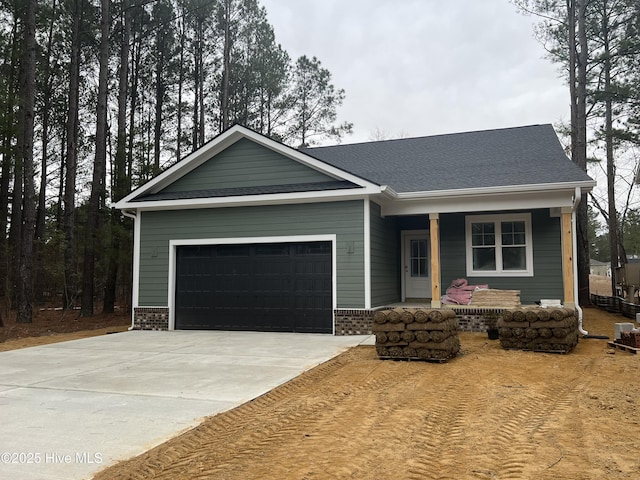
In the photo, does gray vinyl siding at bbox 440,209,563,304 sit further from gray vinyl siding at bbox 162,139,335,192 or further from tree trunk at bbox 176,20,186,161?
tree trunk at bbox 176,20,186,161

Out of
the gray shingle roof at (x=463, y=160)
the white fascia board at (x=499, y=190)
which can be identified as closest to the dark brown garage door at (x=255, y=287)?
the white fascia board at (x=499, y=190)

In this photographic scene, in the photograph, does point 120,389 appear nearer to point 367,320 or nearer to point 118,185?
point 367,320

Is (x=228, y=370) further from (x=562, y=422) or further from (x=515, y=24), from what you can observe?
(x=515, y=24)

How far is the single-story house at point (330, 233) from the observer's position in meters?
10.0

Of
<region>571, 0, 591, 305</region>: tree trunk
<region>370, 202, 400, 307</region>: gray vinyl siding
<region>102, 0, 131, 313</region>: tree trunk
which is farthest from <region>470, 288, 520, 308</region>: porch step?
<region>102, 0, 131, 313</region>: tree trunk

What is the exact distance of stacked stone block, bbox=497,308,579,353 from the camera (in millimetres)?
7555

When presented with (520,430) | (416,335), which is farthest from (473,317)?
(520,430)

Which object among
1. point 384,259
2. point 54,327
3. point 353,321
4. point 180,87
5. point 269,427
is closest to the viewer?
point 269,427

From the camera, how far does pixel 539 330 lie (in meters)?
7.67

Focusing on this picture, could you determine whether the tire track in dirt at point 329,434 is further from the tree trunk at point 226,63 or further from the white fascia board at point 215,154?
the tree trunk at point 226,63

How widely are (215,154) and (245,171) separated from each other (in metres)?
0.90

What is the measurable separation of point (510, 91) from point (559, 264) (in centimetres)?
1379

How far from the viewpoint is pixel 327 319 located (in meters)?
10.3

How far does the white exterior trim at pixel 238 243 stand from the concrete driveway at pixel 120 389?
1.22 metres
